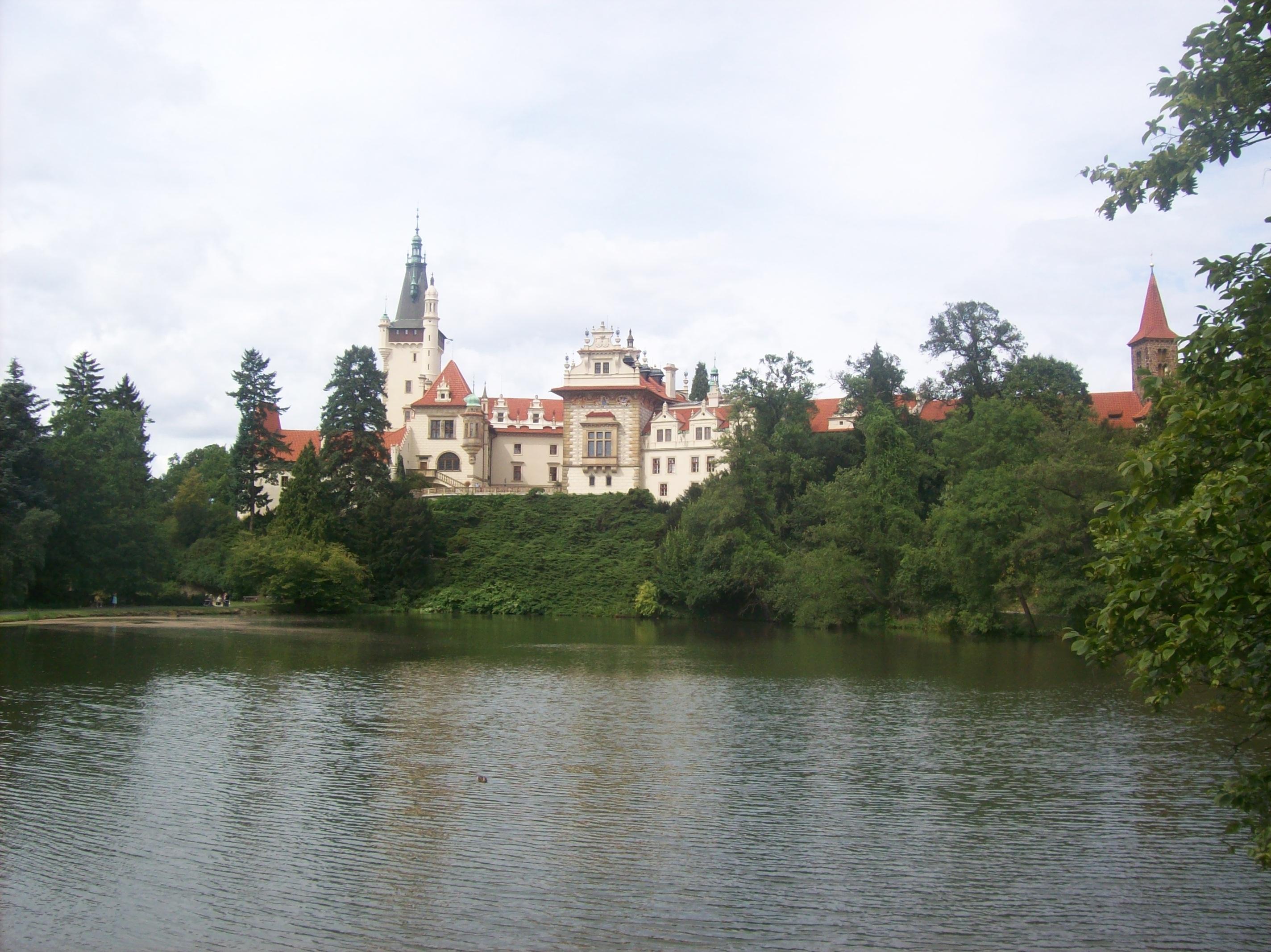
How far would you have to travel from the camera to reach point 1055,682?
84.7 feet

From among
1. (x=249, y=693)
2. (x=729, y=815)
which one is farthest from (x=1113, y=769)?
(x=249, y=693)

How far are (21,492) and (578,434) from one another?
3364 centimetres

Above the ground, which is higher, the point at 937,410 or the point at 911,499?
the point at 937,410

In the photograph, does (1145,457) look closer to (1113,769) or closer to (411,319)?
(1113,769)

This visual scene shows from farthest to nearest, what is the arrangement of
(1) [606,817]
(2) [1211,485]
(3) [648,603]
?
(3) [648,603] → (1) [606,817] → (2) [1211,485]

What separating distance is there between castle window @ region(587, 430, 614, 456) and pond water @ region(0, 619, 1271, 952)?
4380 centimetres

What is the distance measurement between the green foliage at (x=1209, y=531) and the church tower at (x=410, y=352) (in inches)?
3099

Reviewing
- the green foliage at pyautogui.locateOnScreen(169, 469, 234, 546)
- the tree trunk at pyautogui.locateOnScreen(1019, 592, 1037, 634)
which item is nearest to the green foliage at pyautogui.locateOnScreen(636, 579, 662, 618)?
the tree trunk at pyautogui.locateOnScreen(1019, 592, 1037, 634)

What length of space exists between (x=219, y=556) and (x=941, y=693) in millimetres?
42981

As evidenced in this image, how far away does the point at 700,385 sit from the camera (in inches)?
3497

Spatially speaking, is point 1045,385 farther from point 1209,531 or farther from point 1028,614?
point 1209,531

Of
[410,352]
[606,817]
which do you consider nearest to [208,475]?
[410,352]

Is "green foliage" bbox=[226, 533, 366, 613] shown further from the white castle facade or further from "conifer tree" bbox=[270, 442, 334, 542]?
the white castle facade

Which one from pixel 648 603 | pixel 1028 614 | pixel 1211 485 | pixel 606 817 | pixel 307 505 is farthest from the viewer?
pixel 307 505
